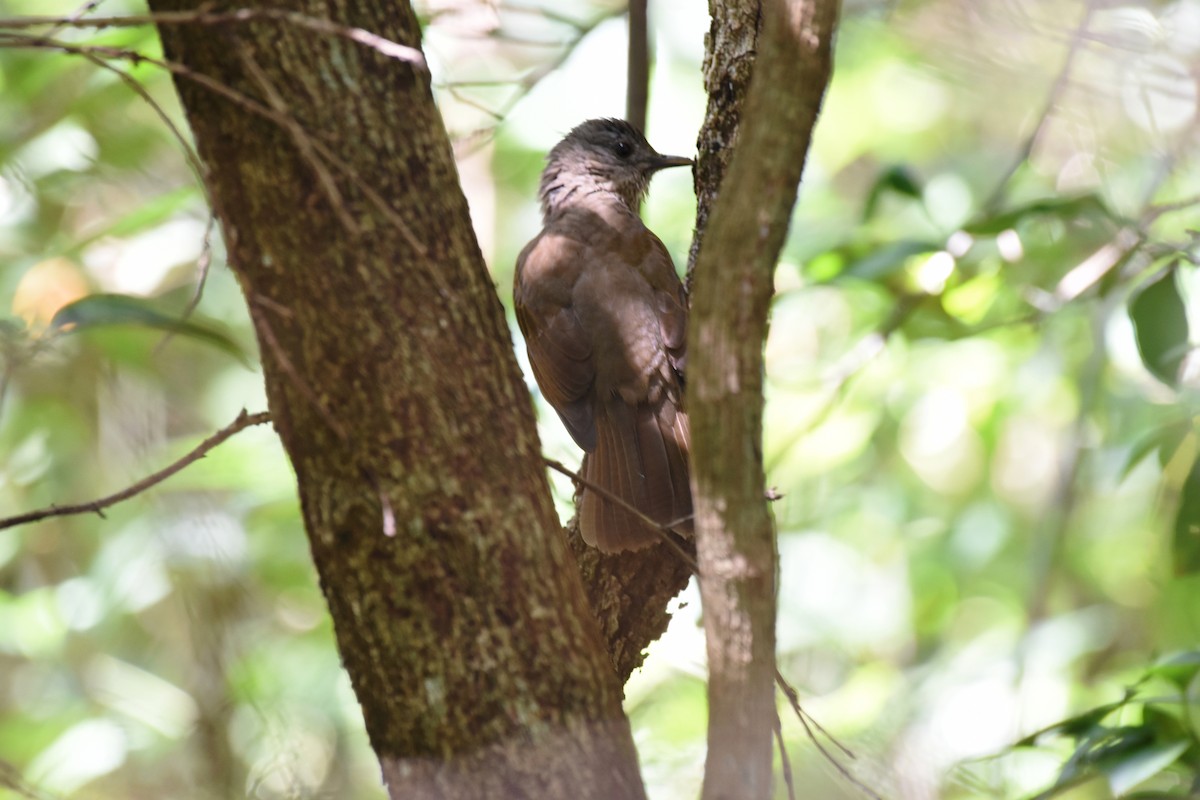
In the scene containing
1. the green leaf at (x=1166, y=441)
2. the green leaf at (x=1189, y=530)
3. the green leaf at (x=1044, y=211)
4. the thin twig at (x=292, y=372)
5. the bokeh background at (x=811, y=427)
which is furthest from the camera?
the bokeh background at (x=811, y=427)

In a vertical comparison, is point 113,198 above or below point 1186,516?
above

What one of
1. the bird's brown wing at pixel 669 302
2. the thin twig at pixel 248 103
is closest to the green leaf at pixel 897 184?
the bird's brown wing at pixel 669 302

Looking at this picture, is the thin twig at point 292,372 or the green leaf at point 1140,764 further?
the green leaf at point 1140,764

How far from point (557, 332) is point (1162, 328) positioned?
6.00ft

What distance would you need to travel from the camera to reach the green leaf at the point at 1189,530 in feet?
9.62

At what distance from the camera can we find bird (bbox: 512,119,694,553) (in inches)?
137

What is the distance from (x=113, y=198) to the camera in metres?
6.41

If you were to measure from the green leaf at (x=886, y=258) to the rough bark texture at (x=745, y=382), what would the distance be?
1904 mm

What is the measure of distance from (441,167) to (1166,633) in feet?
11.1

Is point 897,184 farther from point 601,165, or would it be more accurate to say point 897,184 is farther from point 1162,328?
point 601,165

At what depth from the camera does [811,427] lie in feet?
12.3

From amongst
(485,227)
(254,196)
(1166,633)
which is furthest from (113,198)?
(1166,633)

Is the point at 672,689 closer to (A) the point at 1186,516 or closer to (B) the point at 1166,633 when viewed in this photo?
(B) the point at 1166,633

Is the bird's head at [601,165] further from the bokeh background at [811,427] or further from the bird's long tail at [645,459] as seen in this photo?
the bird's long tail at [645,459]
